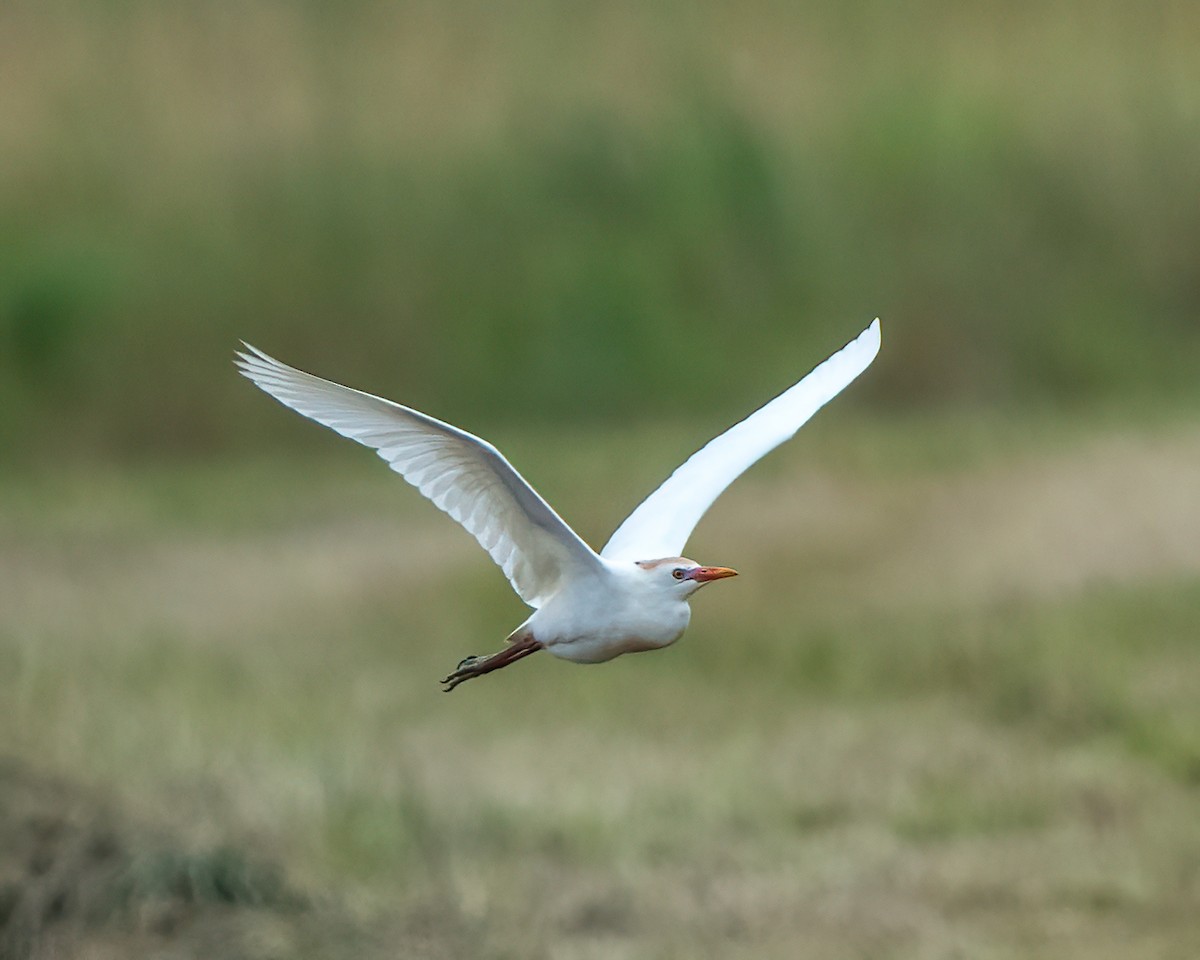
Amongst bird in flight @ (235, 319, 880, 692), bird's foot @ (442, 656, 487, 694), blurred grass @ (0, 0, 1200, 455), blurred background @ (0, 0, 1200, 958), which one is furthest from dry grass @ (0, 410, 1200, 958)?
bird in flight @ (235, 319, 880, 692)

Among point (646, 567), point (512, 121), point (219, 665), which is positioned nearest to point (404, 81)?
point (512, 121)

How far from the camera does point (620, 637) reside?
410cm

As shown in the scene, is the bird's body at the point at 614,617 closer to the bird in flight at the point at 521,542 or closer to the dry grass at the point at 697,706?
the bird in flight at the point at 521,542

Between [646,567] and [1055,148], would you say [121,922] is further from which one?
[1055,148]

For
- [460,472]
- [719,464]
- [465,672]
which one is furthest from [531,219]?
[460,472]

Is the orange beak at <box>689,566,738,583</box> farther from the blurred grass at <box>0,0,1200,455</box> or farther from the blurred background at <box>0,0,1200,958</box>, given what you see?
the blurred grass at <box>0,0,1200,455</box>

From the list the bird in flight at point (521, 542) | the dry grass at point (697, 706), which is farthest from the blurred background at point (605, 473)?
the bird in flight at point (521, 542)

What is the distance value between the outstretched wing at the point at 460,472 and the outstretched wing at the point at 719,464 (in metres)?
0.31

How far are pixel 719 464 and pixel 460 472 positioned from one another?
867 mm

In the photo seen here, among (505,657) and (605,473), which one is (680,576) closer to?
(505,657)

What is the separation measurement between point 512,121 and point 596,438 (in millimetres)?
2446

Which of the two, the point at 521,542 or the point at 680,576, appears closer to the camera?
the point at 680,576

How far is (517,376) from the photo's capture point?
14.0m

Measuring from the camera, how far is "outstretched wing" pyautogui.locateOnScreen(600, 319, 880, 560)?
4.67m
